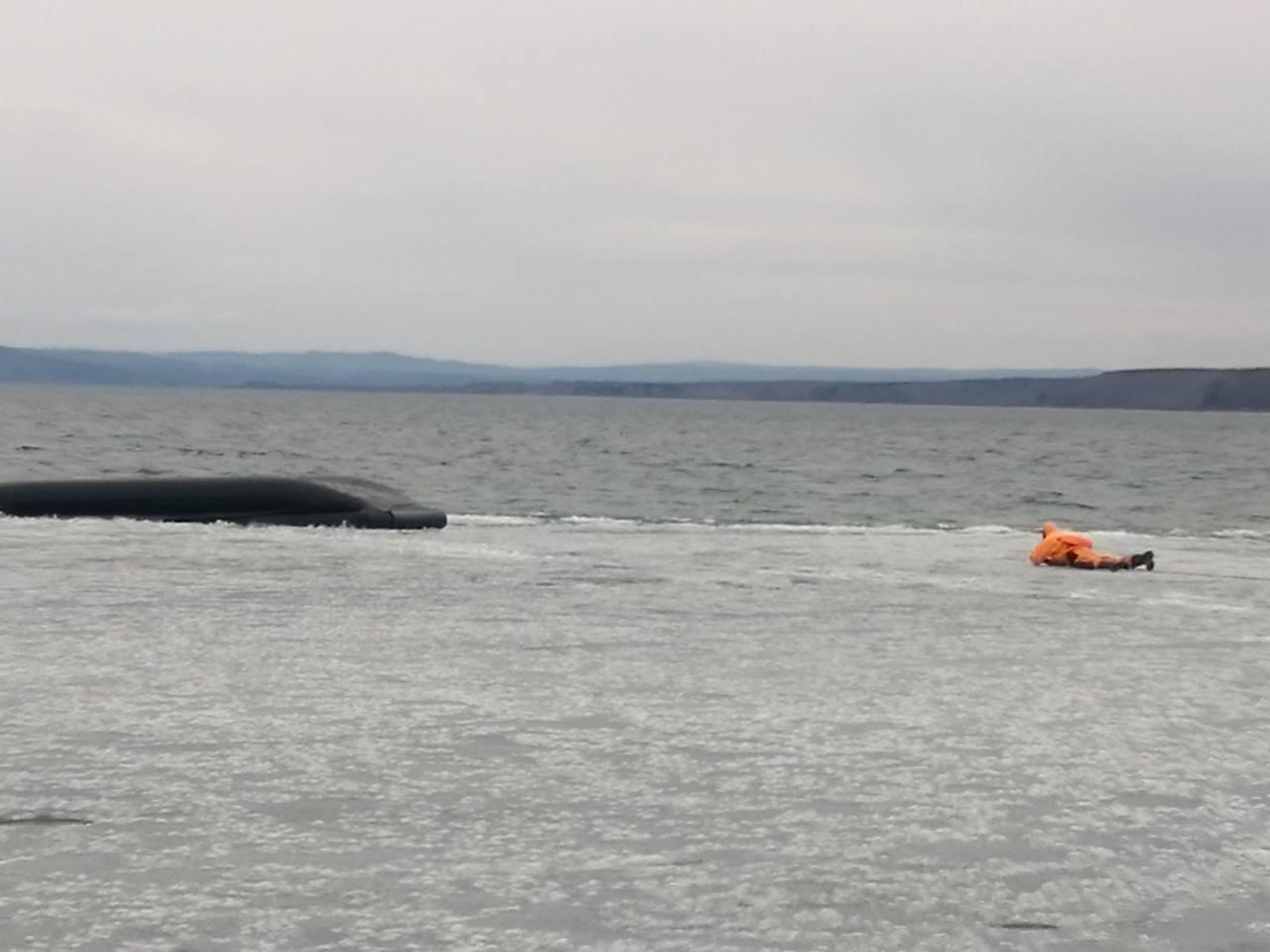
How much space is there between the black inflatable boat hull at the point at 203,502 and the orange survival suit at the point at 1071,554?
8.15m

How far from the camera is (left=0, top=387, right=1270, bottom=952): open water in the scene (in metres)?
4.35

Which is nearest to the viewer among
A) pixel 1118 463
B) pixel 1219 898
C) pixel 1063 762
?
pixel 1219 898

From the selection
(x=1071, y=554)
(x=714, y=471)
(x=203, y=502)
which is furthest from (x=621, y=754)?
(x=714, y=471)

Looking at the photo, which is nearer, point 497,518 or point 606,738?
point 606,738

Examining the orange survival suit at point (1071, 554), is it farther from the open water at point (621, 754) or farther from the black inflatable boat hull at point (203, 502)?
the black inflatable boat hull at point (203, 502)

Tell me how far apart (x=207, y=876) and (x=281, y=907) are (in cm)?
38

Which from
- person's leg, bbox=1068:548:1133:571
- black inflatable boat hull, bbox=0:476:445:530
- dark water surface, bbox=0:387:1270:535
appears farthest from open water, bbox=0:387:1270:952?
dark water surface, bbox=0:387:1270:535

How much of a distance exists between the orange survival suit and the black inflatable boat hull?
8.15 meters

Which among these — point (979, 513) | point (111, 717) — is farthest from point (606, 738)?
point (979, 513)

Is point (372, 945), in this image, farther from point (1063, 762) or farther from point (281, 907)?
point (1063, 762)

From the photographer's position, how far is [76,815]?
517 centimetres

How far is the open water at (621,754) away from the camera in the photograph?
435 cm

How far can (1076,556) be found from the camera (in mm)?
15898

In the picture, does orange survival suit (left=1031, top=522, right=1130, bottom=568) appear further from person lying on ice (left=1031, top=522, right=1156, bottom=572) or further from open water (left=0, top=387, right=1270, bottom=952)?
open water (left=0, top=387, right=1270, bottom=952)
